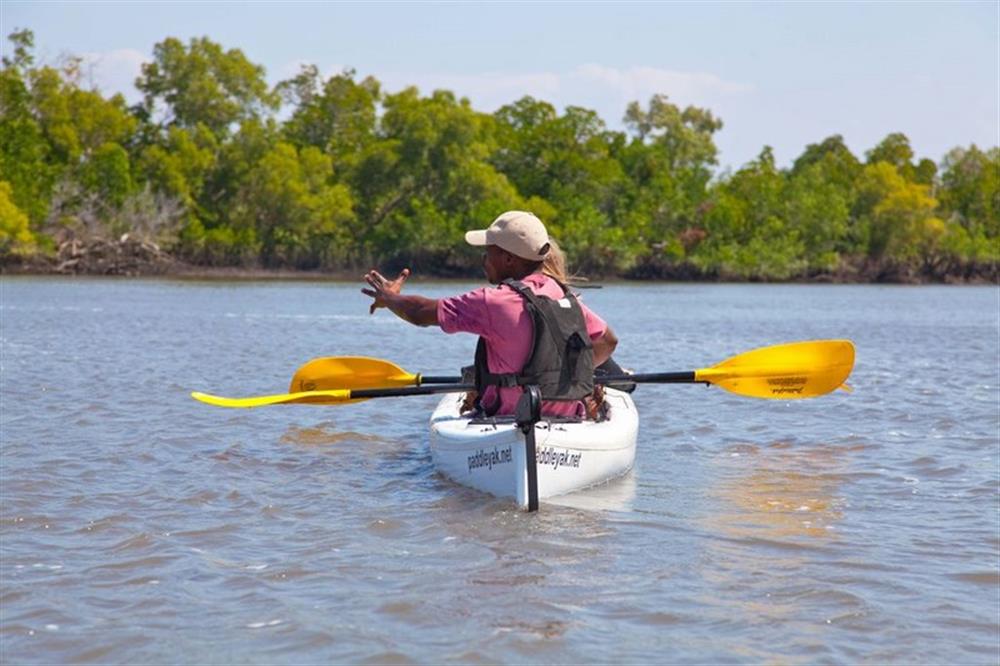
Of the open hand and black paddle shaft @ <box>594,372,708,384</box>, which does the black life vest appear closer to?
the open hand

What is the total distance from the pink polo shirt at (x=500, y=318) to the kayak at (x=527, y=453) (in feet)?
1.10

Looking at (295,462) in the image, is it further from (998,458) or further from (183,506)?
(998,458)

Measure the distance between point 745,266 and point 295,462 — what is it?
7201cm

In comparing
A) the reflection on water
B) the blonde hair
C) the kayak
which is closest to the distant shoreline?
the reflection on water

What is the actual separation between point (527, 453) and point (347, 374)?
336 centimetres

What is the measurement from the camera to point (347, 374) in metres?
10.3

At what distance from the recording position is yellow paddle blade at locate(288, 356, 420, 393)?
1018 cm

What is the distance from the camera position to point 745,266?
79.5m

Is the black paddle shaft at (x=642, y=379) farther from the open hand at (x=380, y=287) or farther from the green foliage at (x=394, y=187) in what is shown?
the green foliage at (x=394, y=187)

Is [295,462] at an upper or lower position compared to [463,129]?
lower

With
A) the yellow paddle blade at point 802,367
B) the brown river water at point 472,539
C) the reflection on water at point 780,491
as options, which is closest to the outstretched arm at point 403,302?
the brown river water at point 472,539

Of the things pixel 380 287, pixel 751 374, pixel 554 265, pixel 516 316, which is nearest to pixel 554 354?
pixel 516 316

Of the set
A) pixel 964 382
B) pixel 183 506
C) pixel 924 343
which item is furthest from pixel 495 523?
pixel 924 343

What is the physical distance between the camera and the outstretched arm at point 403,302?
7.40 metres
